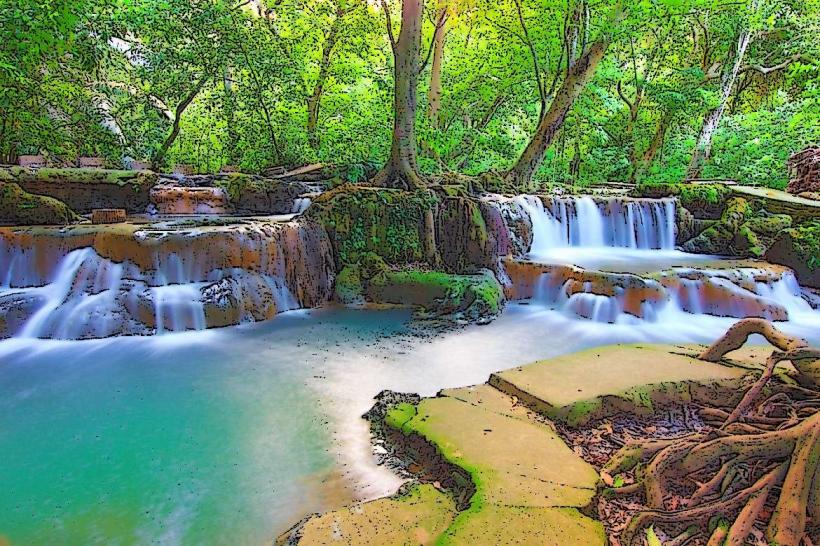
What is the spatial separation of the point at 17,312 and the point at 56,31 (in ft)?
14.5

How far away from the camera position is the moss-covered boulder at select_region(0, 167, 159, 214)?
8.83 metres

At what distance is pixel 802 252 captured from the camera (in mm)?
8734

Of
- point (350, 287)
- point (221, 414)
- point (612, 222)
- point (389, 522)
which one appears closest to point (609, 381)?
point (389, 522)

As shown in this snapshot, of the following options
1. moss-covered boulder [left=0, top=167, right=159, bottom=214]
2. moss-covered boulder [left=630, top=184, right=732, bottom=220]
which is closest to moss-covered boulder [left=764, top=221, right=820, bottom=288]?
moss-covered boulder [left=630, top=184, right=732, bottom=220]

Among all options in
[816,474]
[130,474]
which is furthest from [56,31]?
[816,474]

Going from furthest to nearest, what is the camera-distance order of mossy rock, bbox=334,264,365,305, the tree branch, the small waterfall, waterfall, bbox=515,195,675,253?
the small waterfall
waterfall, bbox=515,195,675,253
the tree branch
mossy rock, bbox=334,264,365,305

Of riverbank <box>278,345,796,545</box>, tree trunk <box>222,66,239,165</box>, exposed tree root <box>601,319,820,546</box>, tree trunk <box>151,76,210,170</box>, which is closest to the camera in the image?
exposed tree root <box>601,319,820,546</box>

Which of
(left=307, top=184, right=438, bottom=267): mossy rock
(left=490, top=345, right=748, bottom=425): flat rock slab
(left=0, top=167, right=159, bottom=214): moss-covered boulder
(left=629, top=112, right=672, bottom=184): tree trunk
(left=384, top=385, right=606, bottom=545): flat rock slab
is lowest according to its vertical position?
(left=384, top=385, right=606, bottom=545): flat rock slab

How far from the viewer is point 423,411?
10.9 feet

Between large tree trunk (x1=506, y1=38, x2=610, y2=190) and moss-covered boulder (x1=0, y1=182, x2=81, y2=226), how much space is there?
893cm

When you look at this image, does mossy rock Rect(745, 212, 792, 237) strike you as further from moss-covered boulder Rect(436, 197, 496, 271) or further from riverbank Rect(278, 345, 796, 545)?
riverbank Rect(278, 345, 796, 545)

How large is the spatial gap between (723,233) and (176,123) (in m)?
11.6

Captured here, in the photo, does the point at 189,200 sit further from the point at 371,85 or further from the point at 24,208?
the point at 371,85

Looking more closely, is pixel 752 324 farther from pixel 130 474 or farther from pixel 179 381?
pixel 179 381
